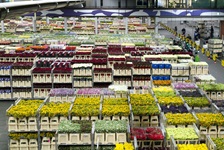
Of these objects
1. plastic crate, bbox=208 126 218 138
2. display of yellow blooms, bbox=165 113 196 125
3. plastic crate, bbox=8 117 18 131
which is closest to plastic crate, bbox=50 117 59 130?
plastic crate, bbox=8 117 18 131

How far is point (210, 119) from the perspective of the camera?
10.6 metres

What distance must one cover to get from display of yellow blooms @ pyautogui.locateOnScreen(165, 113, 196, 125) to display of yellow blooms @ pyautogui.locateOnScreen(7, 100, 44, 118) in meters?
4.03

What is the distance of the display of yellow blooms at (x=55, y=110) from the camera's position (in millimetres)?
11000

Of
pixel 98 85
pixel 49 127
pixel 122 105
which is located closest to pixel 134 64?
pixel 98 85

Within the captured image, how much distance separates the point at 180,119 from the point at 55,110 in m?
3.74

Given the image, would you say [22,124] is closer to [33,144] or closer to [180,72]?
[33,144]

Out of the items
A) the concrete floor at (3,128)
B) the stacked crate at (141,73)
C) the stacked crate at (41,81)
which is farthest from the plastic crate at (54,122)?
the stacked crate at (141,73)

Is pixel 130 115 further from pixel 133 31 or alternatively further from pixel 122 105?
pixel 133 31

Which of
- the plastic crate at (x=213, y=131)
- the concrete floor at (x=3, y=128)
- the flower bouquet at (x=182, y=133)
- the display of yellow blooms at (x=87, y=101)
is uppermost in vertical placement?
the display of yellow blooms at (x=87, y=101)

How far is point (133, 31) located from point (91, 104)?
78.7ft

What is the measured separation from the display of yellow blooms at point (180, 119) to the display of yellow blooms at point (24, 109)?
4030mm

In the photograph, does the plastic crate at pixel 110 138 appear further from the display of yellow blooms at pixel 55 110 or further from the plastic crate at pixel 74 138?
the display of yellow blooms at pixel 55 110

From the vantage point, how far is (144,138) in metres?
9.53

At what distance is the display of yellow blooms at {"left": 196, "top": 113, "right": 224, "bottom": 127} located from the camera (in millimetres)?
10461
